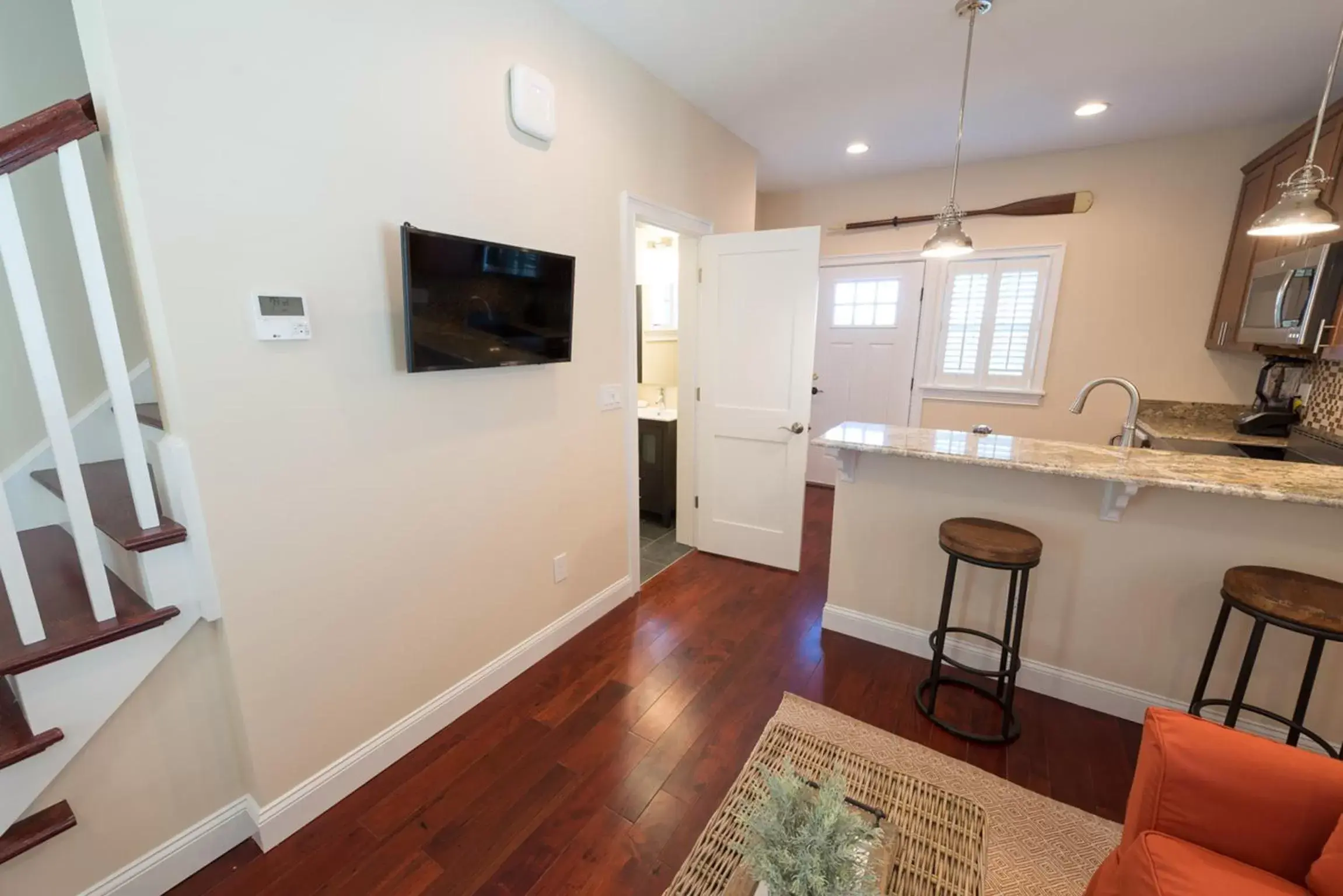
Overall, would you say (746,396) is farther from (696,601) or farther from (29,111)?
(29,111)

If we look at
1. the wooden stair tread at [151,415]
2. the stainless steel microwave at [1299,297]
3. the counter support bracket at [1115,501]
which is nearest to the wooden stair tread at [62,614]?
the wooden stair tread at [151,415]

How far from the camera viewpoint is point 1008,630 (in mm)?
1974

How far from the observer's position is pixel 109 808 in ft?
4.26

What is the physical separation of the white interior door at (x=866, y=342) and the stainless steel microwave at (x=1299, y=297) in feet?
6.39

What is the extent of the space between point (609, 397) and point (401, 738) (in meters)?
1.63

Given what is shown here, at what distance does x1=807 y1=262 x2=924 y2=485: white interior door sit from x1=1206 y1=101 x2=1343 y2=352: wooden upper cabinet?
1801 mm

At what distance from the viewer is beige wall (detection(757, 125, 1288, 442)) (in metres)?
3.36

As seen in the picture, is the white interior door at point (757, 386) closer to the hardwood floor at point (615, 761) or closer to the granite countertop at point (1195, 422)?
the hardwood floor at point (615, 761)

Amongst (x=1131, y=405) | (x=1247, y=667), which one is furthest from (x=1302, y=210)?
(x=1247, y=667)

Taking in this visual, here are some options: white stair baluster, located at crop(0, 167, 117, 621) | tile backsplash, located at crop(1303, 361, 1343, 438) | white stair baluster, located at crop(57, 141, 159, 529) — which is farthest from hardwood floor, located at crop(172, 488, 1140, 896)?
tile backsplash, located at crop(1303, 361, 1343, 438)

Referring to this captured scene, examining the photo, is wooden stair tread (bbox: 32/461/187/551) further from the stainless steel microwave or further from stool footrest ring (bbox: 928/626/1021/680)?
the stainless steel microwave

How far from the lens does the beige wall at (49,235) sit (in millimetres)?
1392

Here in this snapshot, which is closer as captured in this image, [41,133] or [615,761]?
[41,133]

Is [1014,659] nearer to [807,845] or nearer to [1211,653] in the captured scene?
[1211,653]
